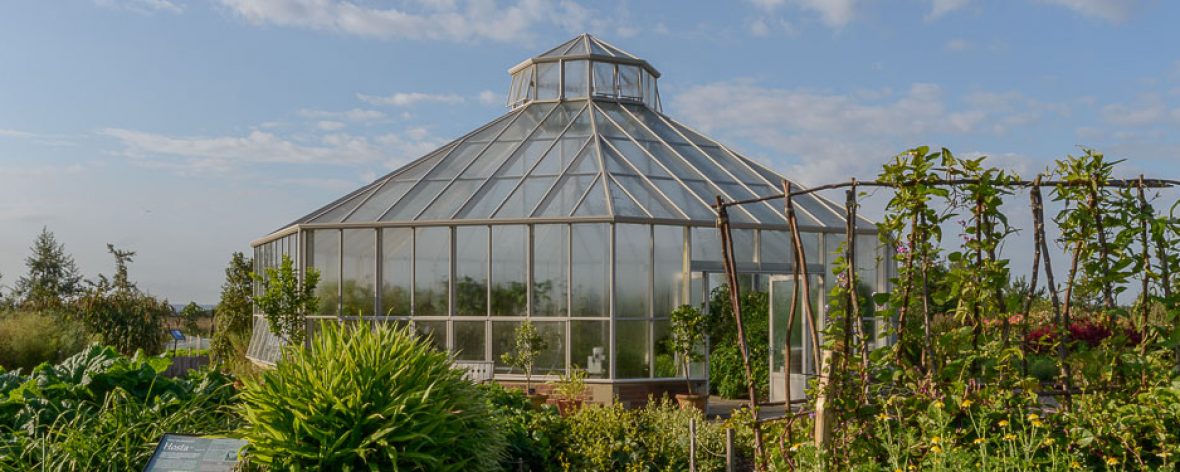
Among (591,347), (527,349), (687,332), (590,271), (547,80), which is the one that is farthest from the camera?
(547,80)

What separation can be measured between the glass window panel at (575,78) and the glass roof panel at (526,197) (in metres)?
4.09

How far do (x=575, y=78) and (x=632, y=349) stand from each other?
23.5 feet

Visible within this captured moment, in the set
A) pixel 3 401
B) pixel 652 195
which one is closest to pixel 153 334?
pixel 652 195

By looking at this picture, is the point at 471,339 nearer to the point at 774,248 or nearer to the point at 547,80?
the point at 774,248

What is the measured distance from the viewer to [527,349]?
1455 cm

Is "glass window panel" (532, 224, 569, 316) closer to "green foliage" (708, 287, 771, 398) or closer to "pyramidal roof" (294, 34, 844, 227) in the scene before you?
"pyramidal roof" (294, 34, 844, 227)

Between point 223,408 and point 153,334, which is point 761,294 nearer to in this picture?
point 223,408

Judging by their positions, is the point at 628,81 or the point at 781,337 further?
the point at 628,81

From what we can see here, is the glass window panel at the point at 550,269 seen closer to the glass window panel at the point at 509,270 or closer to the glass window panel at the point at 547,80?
the glass window panel at the point at 509,270

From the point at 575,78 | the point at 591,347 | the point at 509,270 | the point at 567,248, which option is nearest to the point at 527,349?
the point at 591,347

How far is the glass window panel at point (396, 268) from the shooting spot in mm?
15820

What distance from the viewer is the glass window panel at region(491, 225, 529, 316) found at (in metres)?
15.1

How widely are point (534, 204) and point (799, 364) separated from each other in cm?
491

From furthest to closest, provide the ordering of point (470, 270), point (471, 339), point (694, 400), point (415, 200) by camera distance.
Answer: point (415, 200), point (470, 270), point (471, 339), point (694, 400)
